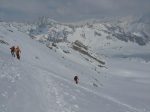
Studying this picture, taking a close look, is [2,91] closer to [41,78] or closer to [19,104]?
[19,104]

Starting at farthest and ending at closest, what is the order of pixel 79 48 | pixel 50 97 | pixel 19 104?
pixel 79 48
pixel 50 97
pixel 19 104

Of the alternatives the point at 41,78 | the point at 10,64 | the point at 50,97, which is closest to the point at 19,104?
the point at 50,97

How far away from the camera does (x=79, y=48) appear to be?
6944 inches

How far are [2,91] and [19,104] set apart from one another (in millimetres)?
2363

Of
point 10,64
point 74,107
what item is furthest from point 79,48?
point 74,107

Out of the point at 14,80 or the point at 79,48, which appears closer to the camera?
the point at 14,80

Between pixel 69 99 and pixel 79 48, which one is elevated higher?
pixel 69 99

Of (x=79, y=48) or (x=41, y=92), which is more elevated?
(x=41, y=92)

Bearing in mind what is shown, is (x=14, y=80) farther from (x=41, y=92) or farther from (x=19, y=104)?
(x=19, y=104)

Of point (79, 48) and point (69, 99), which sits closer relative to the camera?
point (69, 99)

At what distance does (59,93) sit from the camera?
31.1 metres

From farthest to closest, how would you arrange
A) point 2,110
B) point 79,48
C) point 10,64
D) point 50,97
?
point 79,48
point 10,64
point 50,97
point 2,110

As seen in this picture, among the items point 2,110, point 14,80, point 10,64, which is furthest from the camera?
point 10,64

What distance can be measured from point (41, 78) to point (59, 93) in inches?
230
